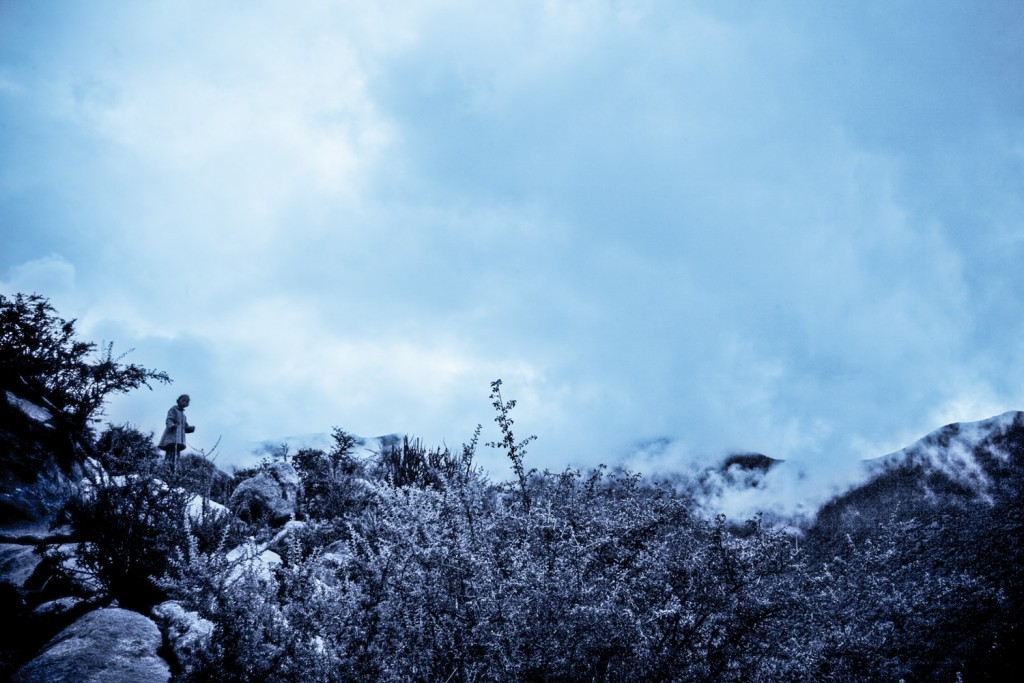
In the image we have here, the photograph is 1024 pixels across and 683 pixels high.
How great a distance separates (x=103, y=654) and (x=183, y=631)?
53 centimetres

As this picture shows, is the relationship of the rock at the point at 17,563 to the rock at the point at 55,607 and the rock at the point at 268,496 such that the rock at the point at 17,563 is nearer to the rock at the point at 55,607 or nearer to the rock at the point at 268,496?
the rock at the point at 55,607

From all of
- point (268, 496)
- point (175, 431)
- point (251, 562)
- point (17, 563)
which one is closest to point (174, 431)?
point (175, 431)

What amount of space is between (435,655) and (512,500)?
6.88 ft

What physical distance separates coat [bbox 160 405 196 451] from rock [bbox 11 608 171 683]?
7.04 m

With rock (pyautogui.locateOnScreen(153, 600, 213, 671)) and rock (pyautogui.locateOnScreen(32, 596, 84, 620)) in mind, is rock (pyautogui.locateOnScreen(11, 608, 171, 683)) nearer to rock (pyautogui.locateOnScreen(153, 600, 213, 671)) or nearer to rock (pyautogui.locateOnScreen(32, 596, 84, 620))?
rock (pyautogui.locateOnScreen(153, 600, 213, 671))

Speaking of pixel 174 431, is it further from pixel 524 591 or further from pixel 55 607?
pixel 524 591

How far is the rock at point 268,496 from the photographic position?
852 centimetres

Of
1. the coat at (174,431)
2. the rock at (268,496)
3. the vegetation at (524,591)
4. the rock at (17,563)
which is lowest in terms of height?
the vegetation at (524,591)

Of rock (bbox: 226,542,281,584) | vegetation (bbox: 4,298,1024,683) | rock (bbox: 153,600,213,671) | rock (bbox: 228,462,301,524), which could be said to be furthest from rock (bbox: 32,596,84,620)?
rock (bbox: 228,462,301,524)

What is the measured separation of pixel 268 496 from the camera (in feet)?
28.7

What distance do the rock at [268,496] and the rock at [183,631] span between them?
411 cm

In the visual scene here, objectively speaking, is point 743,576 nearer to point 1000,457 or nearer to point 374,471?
point 374,471

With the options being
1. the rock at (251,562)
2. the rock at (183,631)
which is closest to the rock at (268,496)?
the rock at (251,562)

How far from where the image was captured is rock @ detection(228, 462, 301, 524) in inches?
336
